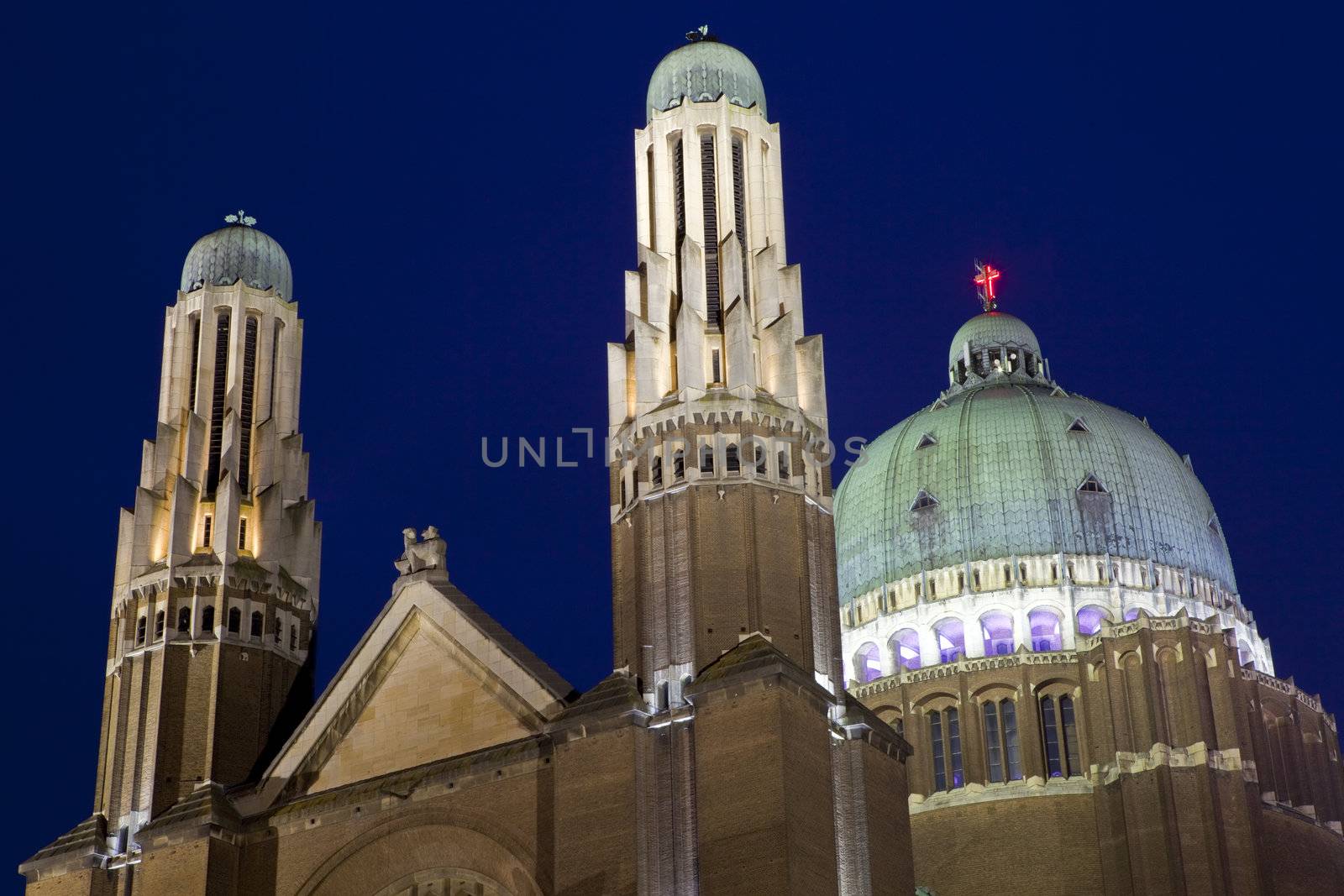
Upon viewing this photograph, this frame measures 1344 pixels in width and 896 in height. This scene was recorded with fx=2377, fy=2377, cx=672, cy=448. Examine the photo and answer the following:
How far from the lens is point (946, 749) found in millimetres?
83688

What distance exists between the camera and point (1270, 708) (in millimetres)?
84188

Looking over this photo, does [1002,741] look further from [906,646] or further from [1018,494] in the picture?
[1018,494]

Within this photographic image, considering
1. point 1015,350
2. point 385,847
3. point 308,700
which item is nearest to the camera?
point 385,847

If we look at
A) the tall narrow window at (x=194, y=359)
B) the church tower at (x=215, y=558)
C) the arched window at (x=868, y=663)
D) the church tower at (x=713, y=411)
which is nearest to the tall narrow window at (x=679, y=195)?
the church tower at (x=713, y=411)

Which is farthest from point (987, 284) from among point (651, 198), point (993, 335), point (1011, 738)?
point (651, 198)

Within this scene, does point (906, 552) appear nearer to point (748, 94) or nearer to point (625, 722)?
point (748, 94)

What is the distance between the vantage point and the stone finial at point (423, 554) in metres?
57.4

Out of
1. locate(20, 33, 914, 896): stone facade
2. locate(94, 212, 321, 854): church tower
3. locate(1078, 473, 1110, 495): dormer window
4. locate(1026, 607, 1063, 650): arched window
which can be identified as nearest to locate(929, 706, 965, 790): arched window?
locate(1026, 607, 1063, 650): arched window

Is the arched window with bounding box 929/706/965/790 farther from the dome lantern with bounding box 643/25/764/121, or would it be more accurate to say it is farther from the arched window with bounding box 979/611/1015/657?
the dome lantern with bounding box 643/25/764/121

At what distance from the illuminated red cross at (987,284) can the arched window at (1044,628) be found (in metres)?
19.8

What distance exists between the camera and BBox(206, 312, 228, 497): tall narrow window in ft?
208

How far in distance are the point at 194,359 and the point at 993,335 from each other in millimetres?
42055

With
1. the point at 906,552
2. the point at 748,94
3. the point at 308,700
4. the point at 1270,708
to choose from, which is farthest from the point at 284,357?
the point at 1270,708

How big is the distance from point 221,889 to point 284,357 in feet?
53.7
